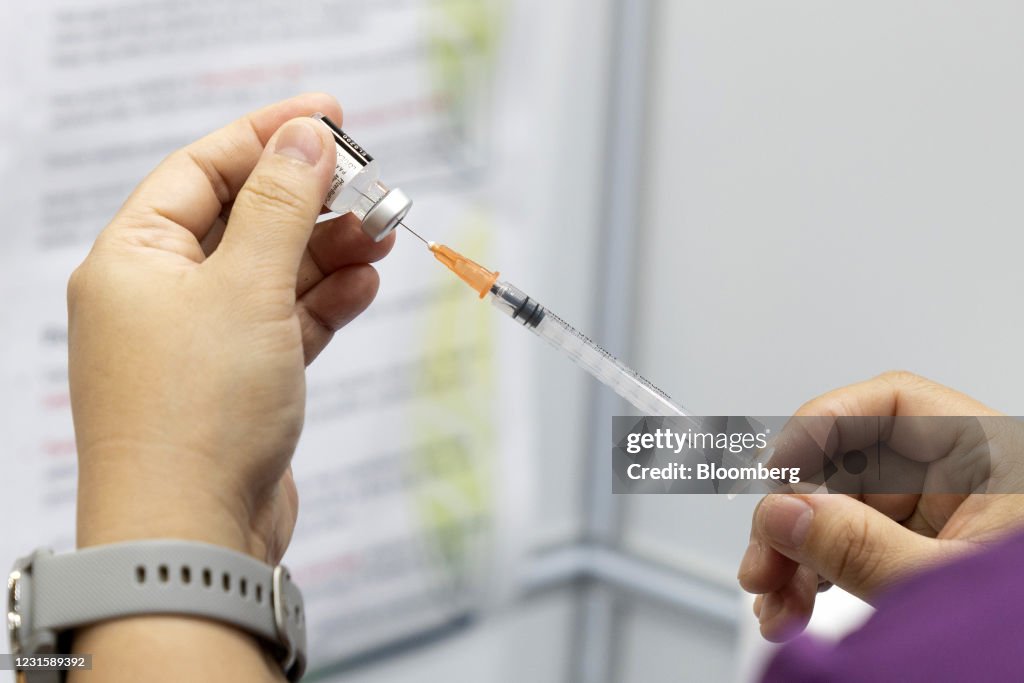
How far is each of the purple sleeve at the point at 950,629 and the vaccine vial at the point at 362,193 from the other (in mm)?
471

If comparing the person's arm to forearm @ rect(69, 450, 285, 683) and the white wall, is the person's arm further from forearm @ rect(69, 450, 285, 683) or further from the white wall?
the white wall

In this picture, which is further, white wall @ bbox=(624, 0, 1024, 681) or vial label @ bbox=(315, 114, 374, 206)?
white wall @ bbox=(624, 0, 1024, 681)

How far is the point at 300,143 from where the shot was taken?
0.68 meters

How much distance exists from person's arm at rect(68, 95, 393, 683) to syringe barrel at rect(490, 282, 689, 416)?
7.5 inches

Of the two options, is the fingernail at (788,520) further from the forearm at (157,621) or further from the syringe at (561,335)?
the forearm at (157,621)

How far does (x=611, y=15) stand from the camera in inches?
59.3

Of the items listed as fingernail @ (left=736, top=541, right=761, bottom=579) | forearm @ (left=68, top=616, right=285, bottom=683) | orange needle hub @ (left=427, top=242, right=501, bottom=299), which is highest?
orange needle hub @ (left=427, top=242, right=501, bottom=299)

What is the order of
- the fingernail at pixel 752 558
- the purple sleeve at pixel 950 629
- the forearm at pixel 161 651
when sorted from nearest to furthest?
the purple sleeve at pixel 950 629, the forearm at pixel 161 651, the fingernail at pixel 752 558

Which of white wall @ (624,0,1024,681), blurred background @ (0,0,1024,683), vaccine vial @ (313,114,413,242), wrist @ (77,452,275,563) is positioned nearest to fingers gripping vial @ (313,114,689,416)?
vaccine vial @ (313,114,413,242)

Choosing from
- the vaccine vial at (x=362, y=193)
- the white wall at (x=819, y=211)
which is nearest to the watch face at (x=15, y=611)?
the vaccine vial at (x=362, y=193)

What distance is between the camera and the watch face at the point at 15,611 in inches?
21.5

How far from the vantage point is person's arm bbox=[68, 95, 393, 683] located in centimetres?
56

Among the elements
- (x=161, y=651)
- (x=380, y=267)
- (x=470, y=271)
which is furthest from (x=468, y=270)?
(x=380, y=267)

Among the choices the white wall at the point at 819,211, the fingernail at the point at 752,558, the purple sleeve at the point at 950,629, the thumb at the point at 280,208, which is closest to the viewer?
the purple sleeve at the point at 950,629
